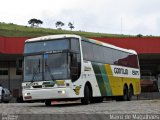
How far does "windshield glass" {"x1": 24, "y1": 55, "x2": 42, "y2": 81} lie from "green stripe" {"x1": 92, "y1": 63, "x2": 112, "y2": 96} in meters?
3.24

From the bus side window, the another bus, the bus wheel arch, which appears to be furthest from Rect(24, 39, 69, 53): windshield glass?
the bus wheel arch

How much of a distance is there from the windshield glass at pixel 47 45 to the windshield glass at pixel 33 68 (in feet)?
1.33

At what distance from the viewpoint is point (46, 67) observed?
20.8m

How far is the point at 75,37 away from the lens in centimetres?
2152

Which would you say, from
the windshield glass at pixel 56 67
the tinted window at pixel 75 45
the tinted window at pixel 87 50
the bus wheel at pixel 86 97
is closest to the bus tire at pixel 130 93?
the tinted window at pixel 87 50

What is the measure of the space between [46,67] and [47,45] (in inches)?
46.2

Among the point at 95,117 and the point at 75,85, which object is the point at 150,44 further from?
the point at 95,117

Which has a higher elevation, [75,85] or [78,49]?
[78,49]

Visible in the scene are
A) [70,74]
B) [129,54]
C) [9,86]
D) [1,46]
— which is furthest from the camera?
[9,86]

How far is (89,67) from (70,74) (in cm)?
213

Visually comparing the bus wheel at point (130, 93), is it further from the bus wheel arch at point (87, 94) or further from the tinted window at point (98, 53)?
the bus wheel arch at point (87, 94)

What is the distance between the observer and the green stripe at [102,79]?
2354 centimetres

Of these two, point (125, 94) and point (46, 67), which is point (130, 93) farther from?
point (46, 67)

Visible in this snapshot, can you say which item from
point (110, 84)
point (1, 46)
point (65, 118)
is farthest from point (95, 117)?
point (1, 46)
